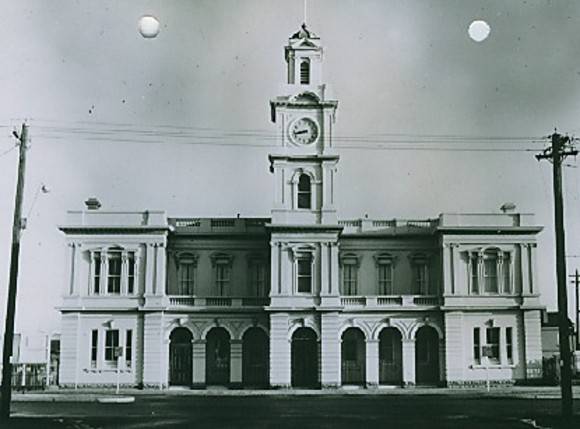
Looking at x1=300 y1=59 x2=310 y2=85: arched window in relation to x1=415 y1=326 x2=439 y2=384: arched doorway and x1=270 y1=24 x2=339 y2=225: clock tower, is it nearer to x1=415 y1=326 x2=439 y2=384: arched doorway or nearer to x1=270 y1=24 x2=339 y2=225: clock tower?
x1=270 y1=24 x2=339 y2=225: clock tower

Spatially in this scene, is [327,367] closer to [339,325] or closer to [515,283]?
[339,325]

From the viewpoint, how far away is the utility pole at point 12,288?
28406 millimetres

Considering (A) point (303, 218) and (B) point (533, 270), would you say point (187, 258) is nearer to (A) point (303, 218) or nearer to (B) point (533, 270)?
(A) point (303, 218)

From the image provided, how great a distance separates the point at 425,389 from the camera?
1876 inches

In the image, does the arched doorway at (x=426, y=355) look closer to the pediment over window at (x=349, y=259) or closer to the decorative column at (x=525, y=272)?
the pediment over window at (x=349, y=259)

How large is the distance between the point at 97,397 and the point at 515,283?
79.3 feet

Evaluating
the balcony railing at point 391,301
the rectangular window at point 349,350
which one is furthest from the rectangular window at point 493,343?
the rectangular window at point 349,350

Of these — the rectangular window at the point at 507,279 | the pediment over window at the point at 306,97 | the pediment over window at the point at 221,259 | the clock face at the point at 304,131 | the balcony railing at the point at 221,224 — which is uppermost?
the pediment over window at the point at 306,97

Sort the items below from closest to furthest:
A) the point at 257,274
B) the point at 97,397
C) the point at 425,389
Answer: the point at 97,397, the point at 425,389, the point at 257,274

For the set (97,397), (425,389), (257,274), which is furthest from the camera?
(257,274)

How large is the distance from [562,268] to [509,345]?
900 inches

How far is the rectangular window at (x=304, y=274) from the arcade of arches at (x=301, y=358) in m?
2.35

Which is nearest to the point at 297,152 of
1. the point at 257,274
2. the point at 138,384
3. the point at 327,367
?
the point at 257,274

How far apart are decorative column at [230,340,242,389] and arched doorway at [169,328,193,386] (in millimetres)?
2629
